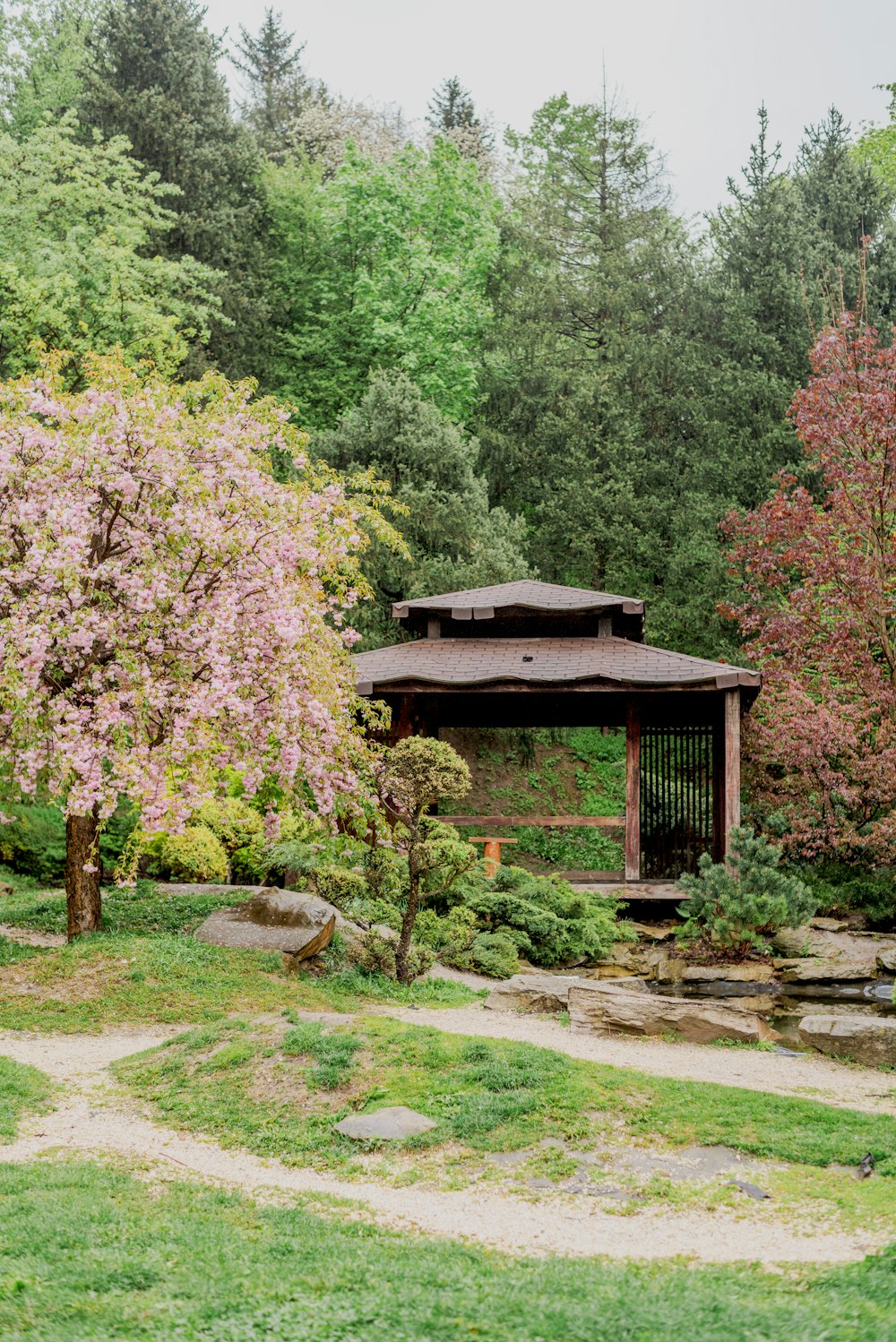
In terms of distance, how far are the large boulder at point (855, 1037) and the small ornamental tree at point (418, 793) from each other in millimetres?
3364

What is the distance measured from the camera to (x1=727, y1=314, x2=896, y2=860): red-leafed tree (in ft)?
57.1

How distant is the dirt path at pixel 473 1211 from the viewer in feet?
17.2

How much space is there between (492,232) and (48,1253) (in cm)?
2924

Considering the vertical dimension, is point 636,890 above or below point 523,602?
below

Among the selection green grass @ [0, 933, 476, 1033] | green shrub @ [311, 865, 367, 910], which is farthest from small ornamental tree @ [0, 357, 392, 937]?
green grass @ [0, 933, 476, 1033]

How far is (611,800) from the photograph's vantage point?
2584 cm

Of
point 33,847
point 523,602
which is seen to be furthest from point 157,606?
point 523,602

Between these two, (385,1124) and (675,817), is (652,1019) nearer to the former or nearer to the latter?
(385,1124)

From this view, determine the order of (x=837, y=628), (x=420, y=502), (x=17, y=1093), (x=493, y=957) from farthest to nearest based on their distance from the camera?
1. (x=420, y=502)
2. (x=837, y=628)
3. (x=493, y=957)
4. (x=17, y=1093)

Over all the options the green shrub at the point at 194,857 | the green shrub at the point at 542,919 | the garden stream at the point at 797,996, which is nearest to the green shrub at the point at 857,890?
the garden stream at the point at 797,996

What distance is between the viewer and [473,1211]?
576 cm

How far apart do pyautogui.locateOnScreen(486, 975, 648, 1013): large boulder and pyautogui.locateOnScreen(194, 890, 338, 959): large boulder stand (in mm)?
1662

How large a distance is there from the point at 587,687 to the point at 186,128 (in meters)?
19.4

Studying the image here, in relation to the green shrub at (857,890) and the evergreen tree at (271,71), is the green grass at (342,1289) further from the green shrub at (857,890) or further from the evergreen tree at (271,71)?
the evergreen tree at (271,71)
